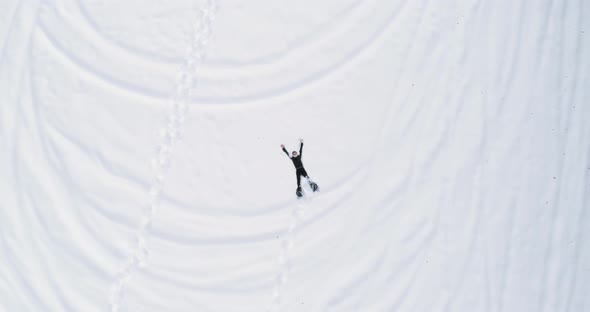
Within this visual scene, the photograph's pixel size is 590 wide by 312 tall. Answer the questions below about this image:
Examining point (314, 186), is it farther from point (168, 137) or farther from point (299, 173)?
point (168, 137)

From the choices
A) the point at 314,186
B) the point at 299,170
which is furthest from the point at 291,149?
the point at 314,186

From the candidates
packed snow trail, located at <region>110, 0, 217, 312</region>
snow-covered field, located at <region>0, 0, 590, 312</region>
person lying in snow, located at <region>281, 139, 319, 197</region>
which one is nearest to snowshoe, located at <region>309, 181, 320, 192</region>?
person lying in snow, located at <region>281, 139, 319, 197</region>

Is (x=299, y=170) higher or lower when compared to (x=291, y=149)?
lower

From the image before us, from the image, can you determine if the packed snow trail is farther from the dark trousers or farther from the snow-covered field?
the dark trousers

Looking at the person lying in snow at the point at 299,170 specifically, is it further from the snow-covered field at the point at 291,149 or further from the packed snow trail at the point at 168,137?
the packed snow trail at the point at 168,137

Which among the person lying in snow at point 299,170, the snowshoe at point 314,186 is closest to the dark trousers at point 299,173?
the person lying in snow at point 299,170

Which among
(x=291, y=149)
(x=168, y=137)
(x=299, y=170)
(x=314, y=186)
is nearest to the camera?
(x=299, y=170)
